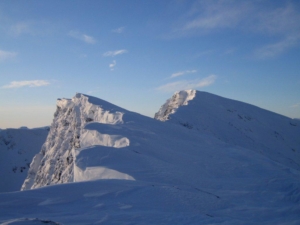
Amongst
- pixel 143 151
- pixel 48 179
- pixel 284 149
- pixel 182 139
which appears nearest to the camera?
pixel 143 151

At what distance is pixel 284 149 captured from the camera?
74.2ft

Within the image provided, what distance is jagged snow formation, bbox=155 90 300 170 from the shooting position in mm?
21078

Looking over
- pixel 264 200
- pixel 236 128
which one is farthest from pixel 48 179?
pixel 236 128

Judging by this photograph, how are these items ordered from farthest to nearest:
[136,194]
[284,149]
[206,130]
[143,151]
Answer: [284,149] < [206,130] < [143,151] < [136,194]

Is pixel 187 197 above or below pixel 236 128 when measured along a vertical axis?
below

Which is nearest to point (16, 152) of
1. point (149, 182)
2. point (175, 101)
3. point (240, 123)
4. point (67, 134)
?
point (67, 134)

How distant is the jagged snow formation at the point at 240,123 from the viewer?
21078mm

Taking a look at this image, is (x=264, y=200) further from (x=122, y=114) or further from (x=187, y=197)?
(x=122, y=114)

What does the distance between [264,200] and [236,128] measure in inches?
734

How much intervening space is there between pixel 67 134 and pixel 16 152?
19228 millimetres

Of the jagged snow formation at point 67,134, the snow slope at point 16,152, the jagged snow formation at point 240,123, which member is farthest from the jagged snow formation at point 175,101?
the snow slope at point 16,152

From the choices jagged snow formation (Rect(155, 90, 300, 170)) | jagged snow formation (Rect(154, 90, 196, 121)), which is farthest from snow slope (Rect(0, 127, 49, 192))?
jagged snow formation (Rect(155, 90, 300, 170))

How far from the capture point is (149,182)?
6203 millimetres

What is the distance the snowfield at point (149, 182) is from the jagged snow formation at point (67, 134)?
0.09 metres
